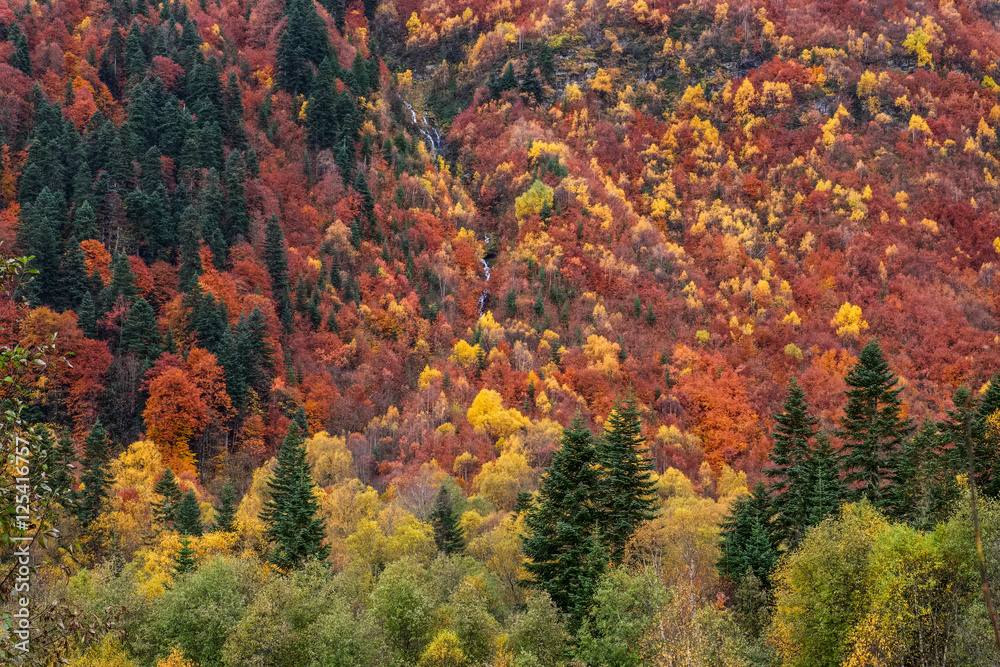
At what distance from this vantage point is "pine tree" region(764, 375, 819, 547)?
50.4m

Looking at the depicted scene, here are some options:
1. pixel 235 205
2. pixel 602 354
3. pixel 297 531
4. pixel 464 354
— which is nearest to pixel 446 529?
pixel 297 531

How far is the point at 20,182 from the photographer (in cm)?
11344

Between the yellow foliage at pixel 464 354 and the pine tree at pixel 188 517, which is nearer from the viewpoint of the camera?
the pine tree at pixel 188 517

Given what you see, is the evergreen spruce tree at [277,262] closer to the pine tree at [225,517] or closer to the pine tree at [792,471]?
the pine tree at [225,517]

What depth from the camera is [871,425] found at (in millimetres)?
52562

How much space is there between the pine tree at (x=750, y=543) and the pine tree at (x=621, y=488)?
658 cm

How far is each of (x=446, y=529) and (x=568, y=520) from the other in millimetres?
22720

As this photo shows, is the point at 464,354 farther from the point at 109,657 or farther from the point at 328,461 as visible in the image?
the point at 109,657

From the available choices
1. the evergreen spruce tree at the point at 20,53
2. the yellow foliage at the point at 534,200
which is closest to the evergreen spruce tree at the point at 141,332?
the evergreen spruce tree at the point at 20,53

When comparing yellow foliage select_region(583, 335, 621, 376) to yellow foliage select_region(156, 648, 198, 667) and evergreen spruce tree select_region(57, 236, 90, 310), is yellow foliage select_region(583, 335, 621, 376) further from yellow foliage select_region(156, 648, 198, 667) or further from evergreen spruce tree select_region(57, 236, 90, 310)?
yellow foliage select_region(156, 648, 198, 667)

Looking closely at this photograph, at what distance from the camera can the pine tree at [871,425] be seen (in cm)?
5225

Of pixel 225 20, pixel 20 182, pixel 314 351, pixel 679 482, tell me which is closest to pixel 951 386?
pixel 679 482

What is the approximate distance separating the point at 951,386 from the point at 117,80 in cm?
16588

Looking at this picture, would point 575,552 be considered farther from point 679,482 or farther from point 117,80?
point 117,80
